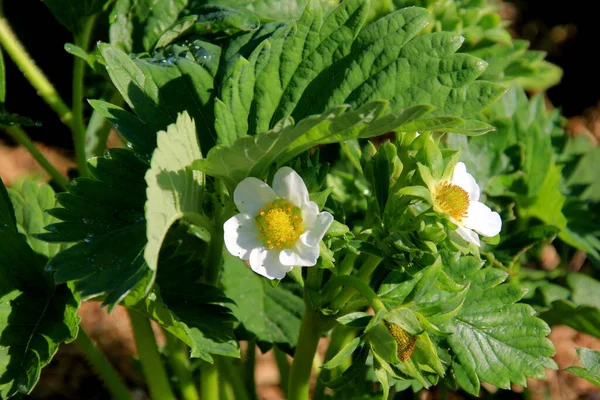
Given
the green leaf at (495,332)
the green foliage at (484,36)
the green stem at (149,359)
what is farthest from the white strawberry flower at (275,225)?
the green foliage at (484,36)

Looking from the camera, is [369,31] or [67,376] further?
[67,376]

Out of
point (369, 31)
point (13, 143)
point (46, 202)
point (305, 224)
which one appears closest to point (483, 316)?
point (305, 224)

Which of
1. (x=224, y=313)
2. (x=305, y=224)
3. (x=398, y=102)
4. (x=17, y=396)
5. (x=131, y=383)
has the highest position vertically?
(x=398, y=102)

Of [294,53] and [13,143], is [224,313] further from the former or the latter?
[13,143]

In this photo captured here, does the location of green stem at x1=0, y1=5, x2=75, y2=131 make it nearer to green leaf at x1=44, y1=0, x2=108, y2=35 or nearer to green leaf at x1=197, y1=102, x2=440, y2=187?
green leaf at x1=44, y1=0, x2=108, y2=35

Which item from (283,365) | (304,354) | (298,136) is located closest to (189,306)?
(304,354)

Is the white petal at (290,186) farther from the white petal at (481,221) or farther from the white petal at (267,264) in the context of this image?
the white petal at (481,221)

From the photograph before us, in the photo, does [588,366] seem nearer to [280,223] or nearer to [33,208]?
[280,223]
